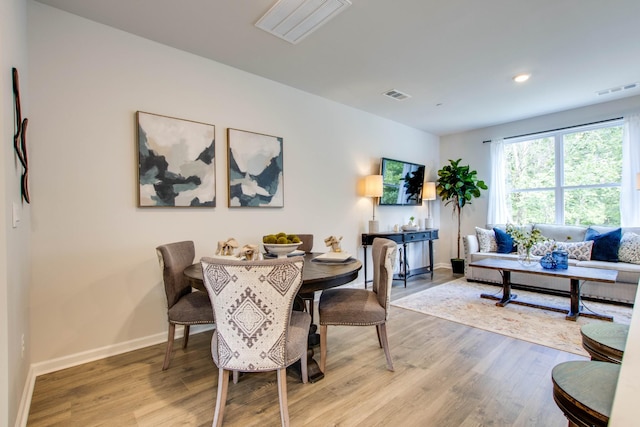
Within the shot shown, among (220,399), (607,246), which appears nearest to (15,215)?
(220,399)

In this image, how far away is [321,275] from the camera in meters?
1.90

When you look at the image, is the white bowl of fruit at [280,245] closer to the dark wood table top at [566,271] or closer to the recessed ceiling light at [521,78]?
the dark wood table top at [566,271]

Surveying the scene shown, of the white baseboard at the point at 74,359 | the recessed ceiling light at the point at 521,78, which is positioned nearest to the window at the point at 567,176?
the recessed ceiling light at the point at 521,78

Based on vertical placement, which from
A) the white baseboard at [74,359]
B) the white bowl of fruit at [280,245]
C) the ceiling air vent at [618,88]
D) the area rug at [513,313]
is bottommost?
the area rug at [513,313]

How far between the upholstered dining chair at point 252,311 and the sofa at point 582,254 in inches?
157

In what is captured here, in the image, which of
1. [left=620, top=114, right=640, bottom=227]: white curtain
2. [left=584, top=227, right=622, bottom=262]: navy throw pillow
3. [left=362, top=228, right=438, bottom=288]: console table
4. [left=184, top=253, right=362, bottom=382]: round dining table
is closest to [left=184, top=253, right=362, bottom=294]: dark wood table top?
[left=184, top=253, right=362, bottom=382]: round dining table

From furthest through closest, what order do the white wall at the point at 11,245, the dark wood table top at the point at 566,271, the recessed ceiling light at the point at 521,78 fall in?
the recessed ceiling light at the point at 521,78 < the dark wood table top at the point at 566,271 < the white wall at the point at 11,245

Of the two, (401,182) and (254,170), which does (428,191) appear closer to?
(401,182)

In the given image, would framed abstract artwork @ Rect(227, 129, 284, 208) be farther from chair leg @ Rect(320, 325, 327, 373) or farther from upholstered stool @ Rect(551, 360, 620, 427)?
upholstered stool @ Rect(551, 360, 620, 427)

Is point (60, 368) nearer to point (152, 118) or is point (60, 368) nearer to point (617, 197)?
point (152, 118)

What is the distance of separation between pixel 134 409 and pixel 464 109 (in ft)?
16.7

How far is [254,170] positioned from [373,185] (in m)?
1.90

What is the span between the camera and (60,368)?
2.26m

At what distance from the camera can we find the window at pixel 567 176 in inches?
175
